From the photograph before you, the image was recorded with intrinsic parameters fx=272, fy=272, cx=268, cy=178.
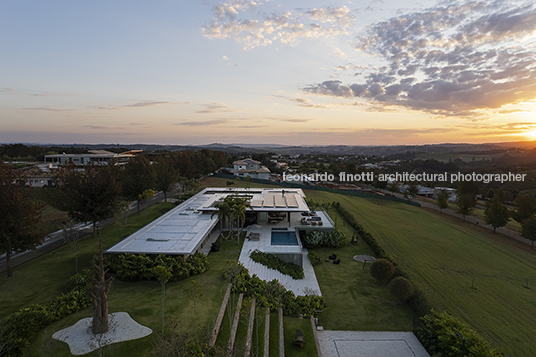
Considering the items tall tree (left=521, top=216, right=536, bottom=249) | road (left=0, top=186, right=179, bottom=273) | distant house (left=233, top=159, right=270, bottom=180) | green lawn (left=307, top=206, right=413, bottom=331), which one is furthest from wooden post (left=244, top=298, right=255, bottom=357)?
distant house (left=233, top=159, right=270, bottom=180)

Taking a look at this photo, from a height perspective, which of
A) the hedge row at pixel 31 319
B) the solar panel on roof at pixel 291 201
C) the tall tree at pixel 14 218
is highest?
the tall tree at pixel 14 218

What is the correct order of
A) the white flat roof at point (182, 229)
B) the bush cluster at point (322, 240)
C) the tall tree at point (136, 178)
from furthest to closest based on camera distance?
1. the tall tree at point (136, 178)
2. the bush cluster at point (322, 240)
3. the white flat roof at point (182, 229)

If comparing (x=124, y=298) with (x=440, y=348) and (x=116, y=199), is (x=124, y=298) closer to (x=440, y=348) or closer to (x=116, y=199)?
(x=116, y=199)

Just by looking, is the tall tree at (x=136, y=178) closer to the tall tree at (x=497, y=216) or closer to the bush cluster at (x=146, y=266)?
the bush cluster at (x=146, y=266)

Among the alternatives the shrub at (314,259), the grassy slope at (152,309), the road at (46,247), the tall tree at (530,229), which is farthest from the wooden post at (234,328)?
the tall tree at (530,229)

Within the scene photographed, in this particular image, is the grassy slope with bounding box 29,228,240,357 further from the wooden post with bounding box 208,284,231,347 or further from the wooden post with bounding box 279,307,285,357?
the wooden post with bounding box 279,307,285,357

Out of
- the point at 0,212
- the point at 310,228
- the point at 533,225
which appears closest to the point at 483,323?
the point at 310,228
